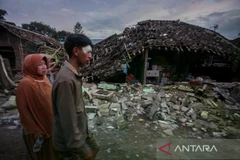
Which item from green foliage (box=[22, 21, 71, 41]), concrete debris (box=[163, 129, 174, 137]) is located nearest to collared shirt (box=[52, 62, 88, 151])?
concrete debris (box=[163, 129, 174, 137])

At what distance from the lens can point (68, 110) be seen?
1102 millimetres

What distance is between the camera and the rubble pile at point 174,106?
4.11m

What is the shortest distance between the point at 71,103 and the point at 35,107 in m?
1.10

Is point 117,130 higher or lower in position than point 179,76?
lower

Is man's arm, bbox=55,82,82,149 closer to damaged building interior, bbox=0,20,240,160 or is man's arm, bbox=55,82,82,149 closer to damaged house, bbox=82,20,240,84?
damaged building interior, bbox=0,20,240,160

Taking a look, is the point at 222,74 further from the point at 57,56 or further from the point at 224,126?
the point at 57,56

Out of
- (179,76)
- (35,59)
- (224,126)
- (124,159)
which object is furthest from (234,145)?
(179,76)

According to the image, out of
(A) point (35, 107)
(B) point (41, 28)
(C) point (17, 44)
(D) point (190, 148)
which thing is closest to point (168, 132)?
(D) point (190, 148)

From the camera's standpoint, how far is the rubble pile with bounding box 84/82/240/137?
411 centimetres

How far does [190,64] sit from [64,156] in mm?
11568

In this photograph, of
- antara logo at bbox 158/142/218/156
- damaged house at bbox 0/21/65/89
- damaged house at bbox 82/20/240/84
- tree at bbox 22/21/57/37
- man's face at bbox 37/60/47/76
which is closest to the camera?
man's face at bbox 37/60/47/76

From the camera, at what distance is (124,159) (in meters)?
2.73

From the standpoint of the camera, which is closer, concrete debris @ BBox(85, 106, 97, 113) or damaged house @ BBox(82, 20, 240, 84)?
concrete debris @ BBox(85, 106, 97, 113)

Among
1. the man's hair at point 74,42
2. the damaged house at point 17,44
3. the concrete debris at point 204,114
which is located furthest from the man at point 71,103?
the damaged house at point 17,44
